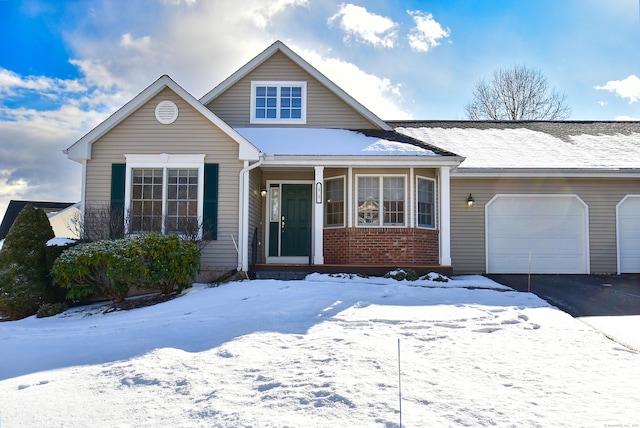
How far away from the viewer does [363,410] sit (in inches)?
128

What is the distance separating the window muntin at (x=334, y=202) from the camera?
11078 millimetres

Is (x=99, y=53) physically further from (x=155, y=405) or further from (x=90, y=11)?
(x=155, y=405)

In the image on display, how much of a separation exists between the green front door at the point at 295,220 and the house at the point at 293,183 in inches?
1.0

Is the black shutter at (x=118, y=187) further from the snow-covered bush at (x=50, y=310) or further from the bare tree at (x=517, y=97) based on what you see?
the bare tree at (x=517, y=97)

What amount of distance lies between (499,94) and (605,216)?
18.9 metres

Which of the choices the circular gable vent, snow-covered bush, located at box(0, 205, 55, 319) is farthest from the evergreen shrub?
the circular gable vent

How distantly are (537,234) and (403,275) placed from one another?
14.6 feet

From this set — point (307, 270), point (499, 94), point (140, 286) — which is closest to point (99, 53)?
point (140, 286)

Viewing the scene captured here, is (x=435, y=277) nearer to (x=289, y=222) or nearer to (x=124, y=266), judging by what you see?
(x=289, y=222)

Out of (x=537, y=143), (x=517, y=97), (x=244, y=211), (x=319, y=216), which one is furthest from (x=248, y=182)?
(x=517, y=97)

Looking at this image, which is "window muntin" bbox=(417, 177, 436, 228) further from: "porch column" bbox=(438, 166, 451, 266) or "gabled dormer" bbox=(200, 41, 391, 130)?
"gabled dormer" bbox=(200, 41, 391, 130)

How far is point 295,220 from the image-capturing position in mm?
11930

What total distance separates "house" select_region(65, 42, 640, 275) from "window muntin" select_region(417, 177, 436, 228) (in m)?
0.03

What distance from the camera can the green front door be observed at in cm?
1184
